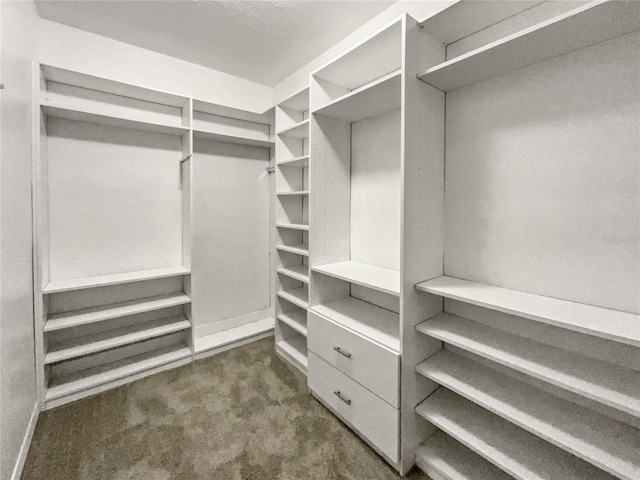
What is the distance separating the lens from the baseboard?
142 centimetres

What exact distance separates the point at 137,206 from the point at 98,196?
279 mm

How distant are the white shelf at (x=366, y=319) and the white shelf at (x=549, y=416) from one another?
23 centimetres

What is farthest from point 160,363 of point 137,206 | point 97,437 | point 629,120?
point 629,120

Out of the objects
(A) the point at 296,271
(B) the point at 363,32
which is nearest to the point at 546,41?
(B) the point at 363,32

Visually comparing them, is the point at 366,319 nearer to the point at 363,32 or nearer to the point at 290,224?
the point at 290,224

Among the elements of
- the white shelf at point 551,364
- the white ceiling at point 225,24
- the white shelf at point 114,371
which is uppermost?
the white ceiling at point 225,24

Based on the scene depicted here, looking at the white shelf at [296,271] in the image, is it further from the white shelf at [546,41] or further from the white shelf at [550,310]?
the white shelf at [546,41]

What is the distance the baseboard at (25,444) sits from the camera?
1.42 meters

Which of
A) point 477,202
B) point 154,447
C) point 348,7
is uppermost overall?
point 348,7

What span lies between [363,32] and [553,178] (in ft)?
5.50

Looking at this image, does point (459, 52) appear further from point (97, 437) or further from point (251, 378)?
point (97, 437)

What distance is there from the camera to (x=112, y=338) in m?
2.28

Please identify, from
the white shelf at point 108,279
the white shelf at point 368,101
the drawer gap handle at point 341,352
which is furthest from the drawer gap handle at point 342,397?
the white shelf at point 368,101

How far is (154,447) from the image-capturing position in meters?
1.64
